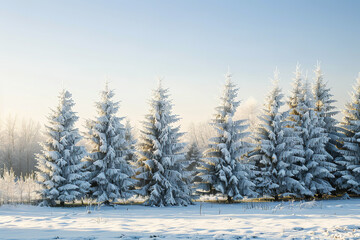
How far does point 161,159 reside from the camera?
2594cm

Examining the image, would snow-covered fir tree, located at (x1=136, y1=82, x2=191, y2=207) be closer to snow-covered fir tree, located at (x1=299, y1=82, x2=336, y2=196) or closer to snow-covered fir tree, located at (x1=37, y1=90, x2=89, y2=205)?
snow-covered fir tree, located at (x1=37, y1=90, x2=89, y2=205)

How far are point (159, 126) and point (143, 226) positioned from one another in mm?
15013

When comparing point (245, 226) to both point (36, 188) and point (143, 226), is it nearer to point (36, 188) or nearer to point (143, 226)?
point (143, 226)

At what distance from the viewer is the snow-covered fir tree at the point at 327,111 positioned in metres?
33.3

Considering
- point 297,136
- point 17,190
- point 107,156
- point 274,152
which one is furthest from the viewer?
point 297,136

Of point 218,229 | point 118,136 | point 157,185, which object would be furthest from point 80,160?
point 218,229

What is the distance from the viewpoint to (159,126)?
2616cm

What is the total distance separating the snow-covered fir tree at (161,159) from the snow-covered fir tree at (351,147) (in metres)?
15.6

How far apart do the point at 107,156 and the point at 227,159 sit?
32.9ft

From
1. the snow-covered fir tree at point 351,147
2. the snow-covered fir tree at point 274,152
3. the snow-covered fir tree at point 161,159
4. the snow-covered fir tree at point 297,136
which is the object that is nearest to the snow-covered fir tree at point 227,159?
the snow-covered fir tree at point 274,152

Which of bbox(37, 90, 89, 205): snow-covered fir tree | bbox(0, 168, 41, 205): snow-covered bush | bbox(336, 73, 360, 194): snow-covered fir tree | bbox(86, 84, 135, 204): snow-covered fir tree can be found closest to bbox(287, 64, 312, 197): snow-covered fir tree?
bbox(336, 73, 360, 194): snow-covered fir tree

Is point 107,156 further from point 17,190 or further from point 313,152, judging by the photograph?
point 313,152

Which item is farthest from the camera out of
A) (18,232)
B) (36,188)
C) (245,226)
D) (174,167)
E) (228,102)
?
(228,102)

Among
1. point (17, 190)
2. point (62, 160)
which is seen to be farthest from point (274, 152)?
point (17, 190)
